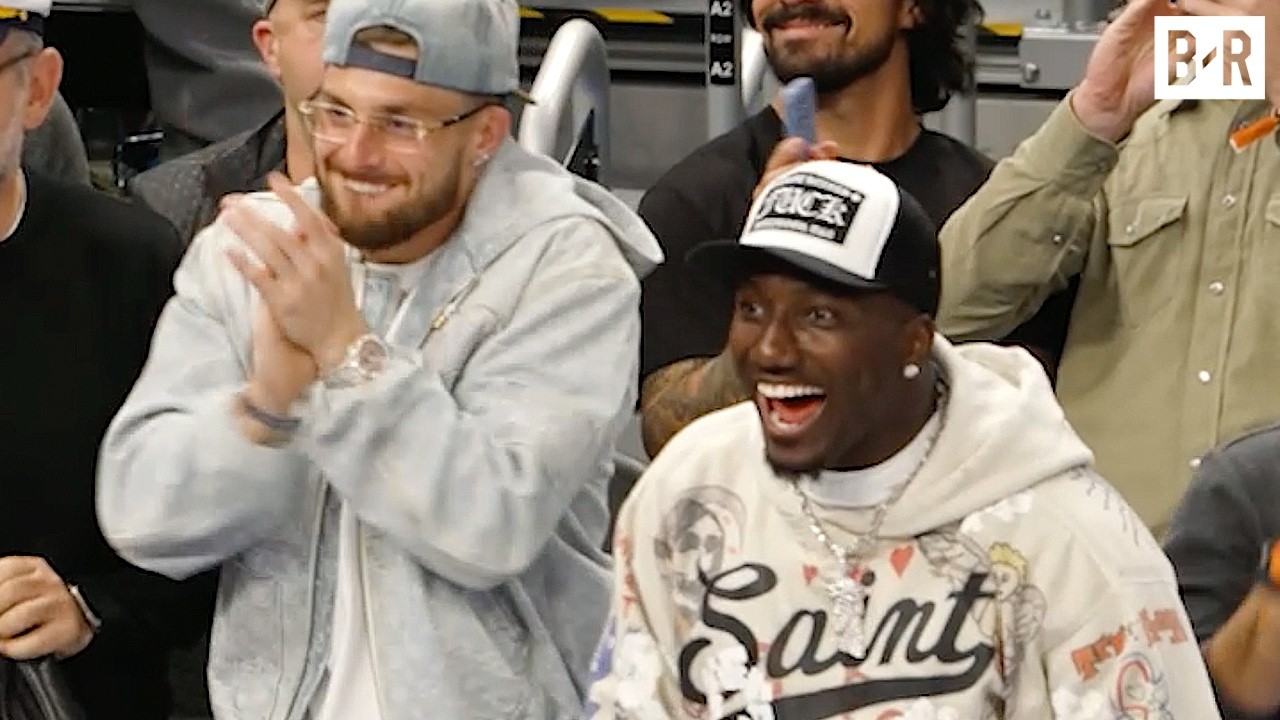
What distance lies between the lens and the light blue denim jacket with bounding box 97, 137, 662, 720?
8.84ft

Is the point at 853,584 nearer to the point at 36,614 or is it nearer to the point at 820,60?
the point at 36,614

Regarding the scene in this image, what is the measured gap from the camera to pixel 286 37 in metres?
3.51

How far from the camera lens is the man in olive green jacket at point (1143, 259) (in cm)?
317

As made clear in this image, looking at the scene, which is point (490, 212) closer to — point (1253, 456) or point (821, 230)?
point (821, 230)

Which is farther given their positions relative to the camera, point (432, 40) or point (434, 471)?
point (432, 40)

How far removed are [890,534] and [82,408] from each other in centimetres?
116

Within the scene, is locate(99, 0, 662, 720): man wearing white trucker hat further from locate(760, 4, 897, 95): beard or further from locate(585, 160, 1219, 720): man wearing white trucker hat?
locate(760, 4, 897, 95): beard

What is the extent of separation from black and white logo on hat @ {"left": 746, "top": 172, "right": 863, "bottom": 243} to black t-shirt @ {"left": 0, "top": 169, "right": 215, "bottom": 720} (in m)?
1.03

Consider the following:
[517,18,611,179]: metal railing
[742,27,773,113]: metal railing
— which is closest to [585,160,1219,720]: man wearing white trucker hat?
[517,18,611,179]: metal railing

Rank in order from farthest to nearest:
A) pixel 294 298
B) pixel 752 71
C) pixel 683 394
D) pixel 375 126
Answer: pixel 752 71
pixel 683 394
pixel 375 126
pixel 294 298

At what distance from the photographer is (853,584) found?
251 cm

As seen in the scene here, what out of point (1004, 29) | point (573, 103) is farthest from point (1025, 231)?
point (1004, 29)

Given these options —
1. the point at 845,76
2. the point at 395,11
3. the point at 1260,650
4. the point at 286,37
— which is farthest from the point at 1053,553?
the point at 286,37

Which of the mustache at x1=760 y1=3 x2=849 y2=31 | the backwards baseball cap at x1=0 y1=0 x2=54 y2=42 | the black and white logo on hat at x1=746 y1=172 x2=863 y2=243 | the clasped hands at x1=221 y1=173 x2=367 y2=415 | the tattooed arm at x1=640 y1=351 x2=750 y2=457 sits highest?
the backwards baseball cap at x1=0 y1=0 x2=54 y2=42
